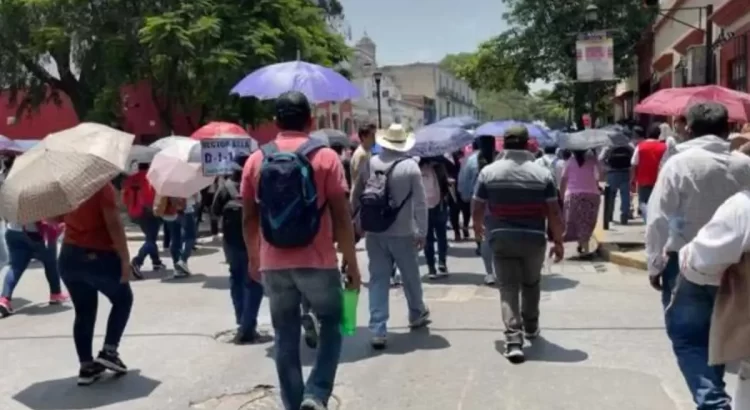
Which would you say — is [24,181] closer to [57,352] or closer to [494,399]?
[57,352]

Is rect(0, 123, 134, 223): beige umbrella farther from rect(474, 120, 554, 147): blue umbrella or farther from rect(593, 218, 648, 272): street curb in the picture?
rect(593, 218, 648, 272): street curb

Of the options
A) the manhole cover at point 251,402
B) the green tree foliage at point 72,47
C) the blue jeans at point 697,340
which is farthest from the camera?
the green tree foliage at point 72,47

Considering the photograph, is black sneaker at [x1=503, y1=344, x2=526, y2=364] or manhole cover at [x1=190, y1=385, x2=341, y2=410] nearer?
manhole cover at [x1=190, y1=385, x2=341, y2=410]

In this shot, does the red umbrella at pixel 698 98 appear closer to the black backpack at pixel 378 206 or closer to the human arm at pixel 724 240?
the black backpack at pixel 378 206

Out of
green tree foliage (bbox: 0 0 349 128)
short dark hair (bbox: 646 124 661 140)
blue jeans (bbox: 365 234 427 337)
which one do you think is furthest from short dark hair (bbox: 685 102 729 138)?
green tree foliage (bbox: 0 0 349 128)

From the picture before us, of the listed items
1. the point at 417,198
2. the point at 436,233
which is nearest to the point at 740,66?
the point at 436,233

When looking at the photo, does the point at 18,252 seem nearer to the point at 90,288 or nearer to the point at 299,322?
the point at 90,288

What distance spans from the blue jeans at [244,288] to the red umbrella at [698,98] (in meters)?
6.07

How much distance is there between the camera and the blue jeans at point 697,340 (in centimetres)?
462

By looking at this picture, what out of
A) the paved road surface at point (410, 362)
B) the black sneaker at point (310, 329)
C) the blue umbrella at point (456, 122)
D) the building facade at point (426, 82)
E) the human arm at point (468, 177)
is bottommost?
the paved road surface at point (410, 362)

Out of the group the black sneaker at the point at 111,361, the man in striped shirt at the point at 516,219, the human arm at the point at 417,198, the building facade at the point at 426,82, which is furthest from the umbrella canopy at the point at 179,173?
the building facade at the point at 426,82

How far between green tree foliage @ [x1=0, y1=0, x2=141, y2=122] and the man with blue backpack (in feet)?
63.8

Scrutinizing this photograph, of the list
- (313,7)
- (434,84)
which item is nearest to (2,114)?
(313,7)

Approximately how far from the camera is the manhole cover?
234 inches
